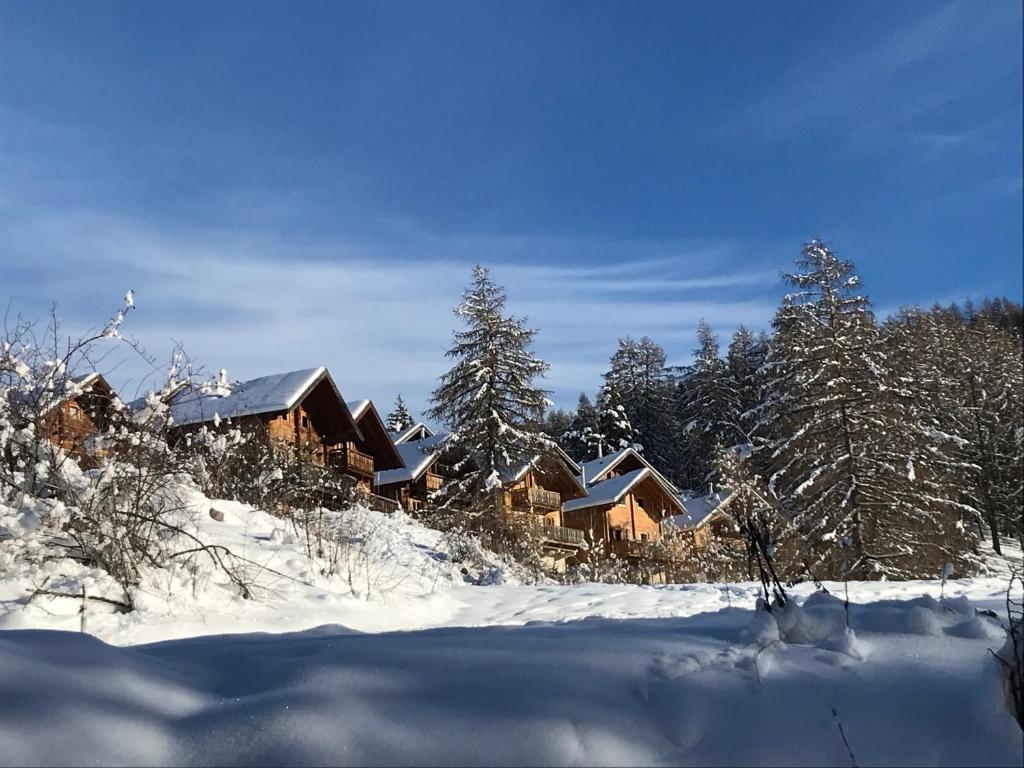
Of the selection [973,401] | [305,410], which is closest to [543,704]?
[305,410]

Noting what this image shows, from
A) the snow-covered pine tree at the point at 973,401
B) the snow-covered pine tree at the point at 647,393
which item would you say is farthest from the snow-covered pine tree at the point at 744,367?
the snow-covered pine tree at the point at 973,401

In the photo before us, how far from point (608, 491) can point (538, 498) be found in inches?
191

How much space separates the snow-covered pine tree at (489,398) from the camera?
26328mm

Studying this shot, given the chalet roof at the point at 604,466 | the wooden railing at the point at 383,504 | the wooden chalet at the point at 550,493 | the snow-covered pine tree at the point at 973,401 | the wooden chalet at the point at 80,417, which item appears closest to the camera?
the wooden chalet at the point at 80,417

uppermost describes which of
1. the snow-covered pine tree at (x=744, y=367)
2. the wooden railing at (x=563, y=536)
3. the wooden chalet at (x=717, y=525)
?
Answer: the snow-covered pine tree at (x=744, y=367)

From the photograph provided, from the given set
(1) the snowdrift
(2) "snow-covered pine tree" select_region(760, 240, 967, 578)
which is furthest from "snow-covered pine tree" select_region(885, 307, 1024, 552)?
(1) the snowdrift

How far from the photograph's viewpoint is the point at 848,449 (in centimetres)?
1972

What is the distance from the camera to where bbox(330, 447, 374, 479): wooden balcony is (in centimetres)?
2711

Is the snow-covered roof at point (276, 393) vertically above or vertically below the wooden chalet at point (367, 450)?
above

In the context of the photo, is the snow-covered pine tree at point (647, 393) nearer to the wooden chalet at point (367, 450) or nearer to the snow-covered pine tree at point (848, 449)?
the wooden chalet at point (367, 450)

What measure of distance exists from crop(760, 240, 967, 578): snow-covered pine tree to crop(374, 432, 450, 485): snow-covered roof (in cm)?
1279

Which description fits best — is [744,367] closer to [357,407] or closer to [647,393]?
[647,393]

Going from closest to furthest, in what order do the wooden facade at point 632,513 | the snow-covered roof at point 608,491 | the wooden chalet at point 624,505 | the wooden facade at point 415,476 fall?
the wooden facade at point 415,476 → the snow-covered roof at point 608,491 → the wooden chalet at point 624,505 → the wooden facade at point 632,513

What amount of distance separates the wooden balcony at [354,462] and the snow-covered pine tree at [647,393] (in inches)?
865
